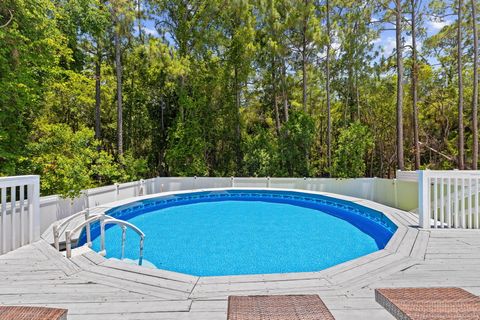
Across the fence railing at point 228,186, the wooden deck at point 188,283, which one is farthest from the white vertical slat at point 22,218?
the fence railing at point 228,186

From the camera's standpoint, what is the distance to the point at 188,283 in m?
2.69

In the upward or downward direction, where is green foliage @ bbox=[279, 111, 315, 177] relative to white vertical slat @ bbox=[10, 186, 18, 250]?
upward

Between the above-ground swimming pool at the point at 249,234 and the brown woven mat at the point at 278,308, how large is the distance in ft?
7.13

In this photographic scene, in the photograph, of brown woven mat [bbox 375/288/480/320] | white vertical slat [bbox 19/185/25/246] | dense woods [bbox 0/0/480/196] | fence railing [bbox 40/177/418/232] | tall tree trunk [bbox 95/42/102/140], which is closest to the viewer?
brown woven mat [bbox 375/288/480/320]

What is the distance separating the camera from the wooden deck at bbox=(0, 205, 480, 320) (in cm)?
223

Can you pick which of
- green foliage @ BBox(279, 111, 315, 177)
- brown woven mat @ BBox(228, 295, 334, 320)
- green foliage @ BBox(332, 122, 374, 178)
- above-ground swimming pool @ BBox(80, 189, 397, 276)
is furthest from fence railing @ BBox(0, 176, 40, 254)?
green foliage @ BBox(332, 122, 374, 178)

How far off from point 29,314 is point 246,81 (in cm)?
1530

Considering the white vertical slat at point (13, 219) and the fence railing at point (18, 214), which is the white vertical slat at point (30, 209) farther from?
the white vertical slat at point (13, 219)

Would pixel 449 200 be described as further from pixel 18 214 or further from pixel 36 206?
pixel 18 214

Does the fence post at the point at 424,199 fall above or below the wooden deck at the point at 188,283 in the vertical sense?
above

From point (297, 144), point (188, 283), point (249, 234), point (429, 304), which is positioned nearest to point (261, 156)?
point (297, 144)

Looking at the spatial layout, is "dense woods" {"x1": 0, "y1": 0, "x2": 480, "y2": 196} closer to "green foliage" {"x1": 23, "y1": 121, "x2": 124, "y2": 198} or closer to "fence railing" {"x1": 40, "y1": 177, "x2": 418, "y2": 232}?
"green foliage" {"x1": 23, "y1": 121, "x2": 124, "y2": 198}

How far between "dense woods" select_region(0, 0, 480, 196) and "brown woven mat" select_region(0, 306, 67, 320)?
840 centimetres

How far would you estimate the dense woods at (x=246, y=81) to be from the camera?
11430 mm
